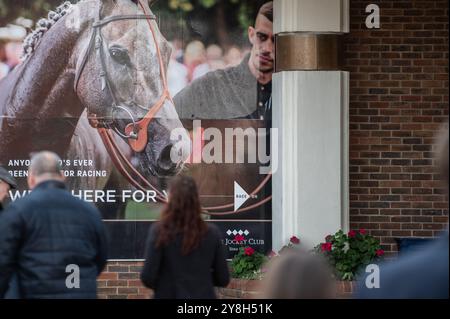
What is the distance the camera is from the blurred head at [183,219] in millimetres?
6316

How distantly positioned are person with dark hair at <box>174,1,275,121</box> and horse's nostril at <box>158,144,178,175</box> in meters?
0.41

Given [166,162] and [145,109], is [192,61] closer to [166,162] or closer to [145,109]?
[145,109]

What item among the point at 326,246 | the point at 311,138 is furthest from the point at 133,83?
the point at 326,246

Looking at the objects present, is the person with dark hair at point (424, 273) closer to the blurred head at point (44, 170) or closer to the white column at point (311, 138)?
the blurred head at point (44, 170)

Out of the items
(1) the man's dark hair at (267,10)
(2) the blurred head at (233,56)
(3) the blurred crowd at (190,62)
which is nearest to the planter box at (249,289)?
(3) the blurred crowd at (190,62)

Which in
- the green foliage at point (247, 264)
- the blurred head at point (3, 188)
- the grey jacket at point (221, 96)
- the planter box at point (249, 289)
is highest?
the grey jacket at point (221, 96)

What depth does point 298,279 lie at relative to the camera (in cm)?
338

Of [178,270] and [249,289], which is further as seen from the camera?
[249,289]

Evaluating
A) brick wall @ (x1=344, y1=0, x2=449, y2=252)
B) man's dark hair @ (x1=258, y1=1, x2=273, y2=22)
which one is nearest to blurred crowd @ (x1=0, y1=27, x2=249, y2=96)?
man's dark hair @ (x1=258, y1=1, x2=273, y2=22)

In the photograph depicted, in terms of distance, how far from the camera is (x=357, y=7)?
36.6 feet

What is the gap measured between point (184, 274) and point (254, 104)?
193 inches

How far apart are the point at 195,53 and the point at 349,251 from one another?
2.77m

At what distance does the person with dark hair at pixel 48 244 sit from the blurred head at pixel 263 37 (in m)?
4.93

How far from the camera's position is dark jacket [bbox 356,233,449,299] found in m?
3.01
